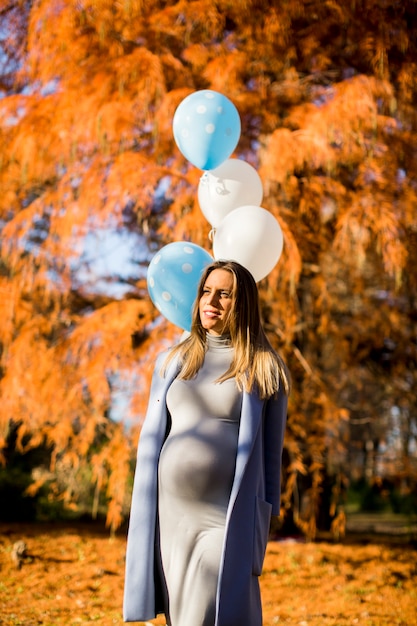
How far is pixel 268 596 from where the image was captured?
4.43 m

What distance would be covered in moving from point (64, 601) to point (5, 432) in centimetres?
135

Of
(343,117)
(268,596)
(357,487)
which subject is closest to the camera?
(343,117)

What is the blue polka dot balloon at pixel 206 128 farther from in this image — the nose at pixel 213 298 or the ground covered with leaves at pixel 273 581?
the ground covered with leaves at pixel 273 581

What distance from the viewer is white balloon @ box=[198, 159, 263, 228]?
3348 mm

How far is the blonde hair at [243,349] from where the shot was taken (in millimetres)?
1950

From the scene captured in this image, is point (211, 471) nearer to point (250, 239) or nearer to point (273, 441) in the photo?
A: point (273, 441)

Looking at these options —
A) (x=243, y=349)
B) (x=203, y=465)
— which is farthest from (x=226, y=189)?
(x=203, y=465)

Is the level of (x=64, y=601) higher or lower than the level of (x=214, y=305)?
lower

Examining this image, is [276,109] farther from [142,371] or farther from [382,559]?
[382,559]

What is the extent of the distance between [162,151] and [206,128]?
1684mm

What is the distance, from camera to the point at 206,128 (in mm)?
3213

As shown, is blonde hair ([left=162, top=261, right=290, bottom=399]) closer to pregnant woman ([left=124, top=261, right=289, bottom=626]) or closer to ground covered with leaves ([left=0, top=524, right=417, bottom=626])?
pregnant woman ([left=124, top=261, right=289, bottom=626])

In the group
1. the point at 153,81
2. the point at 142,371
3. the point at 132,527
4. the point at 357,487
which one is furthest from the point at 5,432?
the point at 357,487

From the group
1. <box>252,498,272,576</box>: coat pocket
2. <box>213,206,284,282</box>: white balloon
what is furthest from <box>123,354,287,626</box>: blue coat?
<box>213,206,284,282</box>: white balloon
